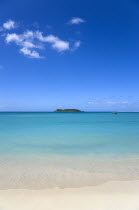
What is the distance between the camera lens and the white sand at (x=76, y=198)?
297 cm

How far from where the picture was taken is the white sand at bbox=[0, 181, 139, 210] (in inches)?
117

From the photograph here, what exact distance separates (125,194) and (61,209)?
1.61 m

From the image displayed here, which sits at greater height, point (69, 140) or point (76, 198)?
point (76, 198)

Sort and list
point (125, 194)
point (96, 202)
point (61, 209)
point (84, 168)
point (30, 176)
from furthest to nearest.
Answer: point (84, 168), point (30, 176), point (125, 194), point (96, 202), point (61, 209)

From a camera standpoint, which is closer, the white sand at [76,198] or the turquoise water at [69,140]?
the white sand at [76,198]

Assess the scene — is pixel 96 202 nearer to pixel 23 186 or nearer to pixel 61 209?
pixel 61 209

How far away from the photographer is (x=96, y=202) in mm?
3135

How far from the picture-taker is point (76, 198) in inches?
130

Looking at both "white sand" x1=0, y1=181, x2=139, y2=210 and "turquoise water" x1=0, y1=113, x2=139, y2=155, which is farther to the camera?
"turquoise water" x1=0, y1=113, x2=139, y2=155

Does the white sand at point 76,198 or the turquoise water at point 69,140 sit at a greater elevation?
the white sand at point 76,198

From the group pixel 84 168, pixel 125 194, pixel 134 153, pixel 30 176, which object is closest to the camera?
pixel 125 194

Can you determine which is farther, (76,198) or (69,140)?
(69,140)

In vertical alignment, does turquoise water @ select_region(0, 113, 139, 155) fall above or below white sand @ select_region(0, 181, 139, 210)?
below

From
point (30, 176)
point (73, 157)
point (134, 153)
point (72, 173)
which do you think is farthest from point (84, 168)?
point (134, 153)
